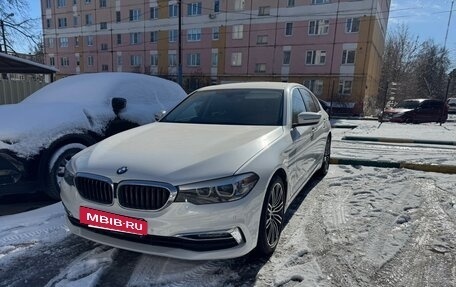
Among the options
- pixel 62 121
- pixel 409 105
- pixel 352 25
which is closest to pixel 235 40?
pixel 352 25

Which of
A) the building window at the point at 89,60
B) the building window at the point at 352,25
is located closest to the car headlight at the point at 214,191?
the building window at the point at 352,25

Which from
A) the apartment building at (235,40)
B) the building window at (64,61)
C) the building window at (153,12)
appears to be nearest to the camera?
the apartment building at (235,40)

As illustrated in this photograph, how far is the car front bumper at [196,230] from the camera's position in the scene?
2.14 meters

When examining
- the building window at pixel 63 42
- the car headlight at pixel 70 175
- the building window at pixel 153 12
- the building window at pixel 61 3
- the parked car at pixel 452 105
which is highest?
the building window at pixel 61 3

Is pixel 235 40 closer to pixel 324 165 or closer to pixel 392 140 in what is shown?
pixel 392 140

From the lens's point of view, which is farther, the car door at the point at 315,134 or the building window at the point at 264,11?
the building window at the point at 264,11

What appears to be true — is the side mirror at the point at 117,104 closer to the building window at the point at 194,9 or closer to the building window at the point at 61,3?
the building window at the point at 194,9

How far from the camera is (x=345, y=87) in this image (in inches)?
1163

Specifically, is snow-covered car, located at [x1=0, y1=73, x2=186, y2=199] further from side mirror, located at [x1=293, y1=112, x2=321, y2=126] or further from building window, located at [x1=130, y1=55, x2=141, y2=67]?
building window, located at [x1=130, y1=55, x2=141, y2=67]

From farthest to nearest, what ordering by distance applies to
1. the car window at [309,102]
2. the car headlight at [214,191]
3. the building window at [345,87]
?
the building window at [345,87] → the car window at [309,102] → the car headlight at [214,191]

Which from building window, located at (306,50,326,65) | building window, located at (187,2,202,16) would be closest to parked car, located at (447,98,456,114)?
building window, located at (306,50,326,65)

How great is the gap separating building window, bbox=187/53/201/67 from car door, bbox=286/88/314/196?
33.8 metres

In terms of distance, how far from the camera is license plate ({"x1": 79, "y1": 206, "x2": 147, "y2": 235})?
2.19 meters

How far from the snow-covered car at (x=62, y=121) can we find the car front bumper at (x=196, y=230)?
1937mm
